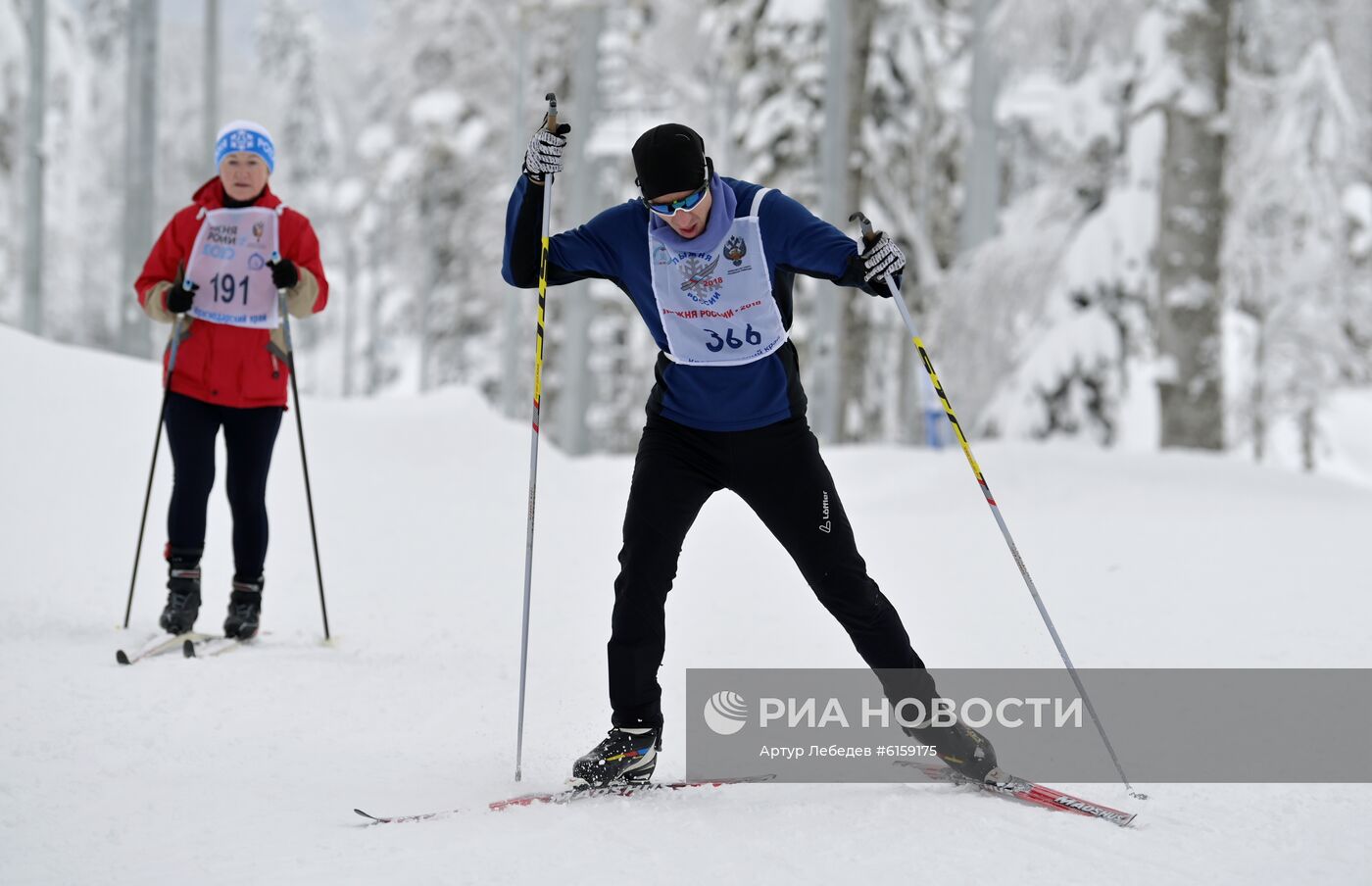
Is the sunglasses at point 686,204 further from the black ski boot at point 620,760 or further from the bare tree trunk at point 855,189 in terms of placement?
the bare tree trunk at point 855,189

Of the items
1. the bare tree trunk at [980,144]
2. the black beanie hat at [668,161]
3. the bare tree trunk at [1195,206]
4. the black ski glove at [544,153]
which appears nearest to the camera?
the black beanie hat at [668,161]

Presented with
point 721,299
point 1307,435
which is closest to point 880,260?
point 721,299

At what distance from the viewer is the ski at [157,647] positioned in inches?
178

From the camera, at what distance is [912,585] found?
7.04 metres

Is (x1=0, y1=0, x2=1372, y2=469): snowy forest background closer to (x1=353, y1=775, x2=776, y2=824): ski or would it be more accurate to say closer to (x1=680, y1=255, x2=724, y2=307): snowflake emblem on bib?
(x1=680, y1=255, x2=724, y2=307): snowflake emblem on bib

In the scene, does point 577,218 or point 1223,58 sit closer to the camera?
point 1223,58

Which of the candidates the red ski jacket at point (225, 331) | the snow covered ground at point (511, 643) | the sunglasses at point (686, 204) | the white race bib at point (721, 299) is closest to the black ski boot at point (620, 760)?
the snow covered ground at point (511, 643)

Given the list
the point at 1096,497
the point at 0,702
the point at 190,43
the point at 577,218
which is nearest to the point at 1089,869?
the point at 0,702

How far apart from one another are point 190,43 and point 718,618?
5612cm

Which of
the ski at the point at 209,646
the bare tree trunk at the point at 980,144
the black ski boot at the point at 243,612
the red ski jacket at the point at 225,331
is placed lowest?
the ski at the point at 209,646

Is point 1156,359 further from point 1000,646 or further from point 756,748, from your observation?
point 756,748

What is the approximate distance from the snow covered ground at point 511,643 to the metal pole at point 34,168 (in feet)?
17.5

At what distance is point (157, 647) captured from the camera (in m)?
4.72

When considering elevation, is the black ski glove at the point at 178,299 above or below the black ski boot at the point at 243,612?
above
